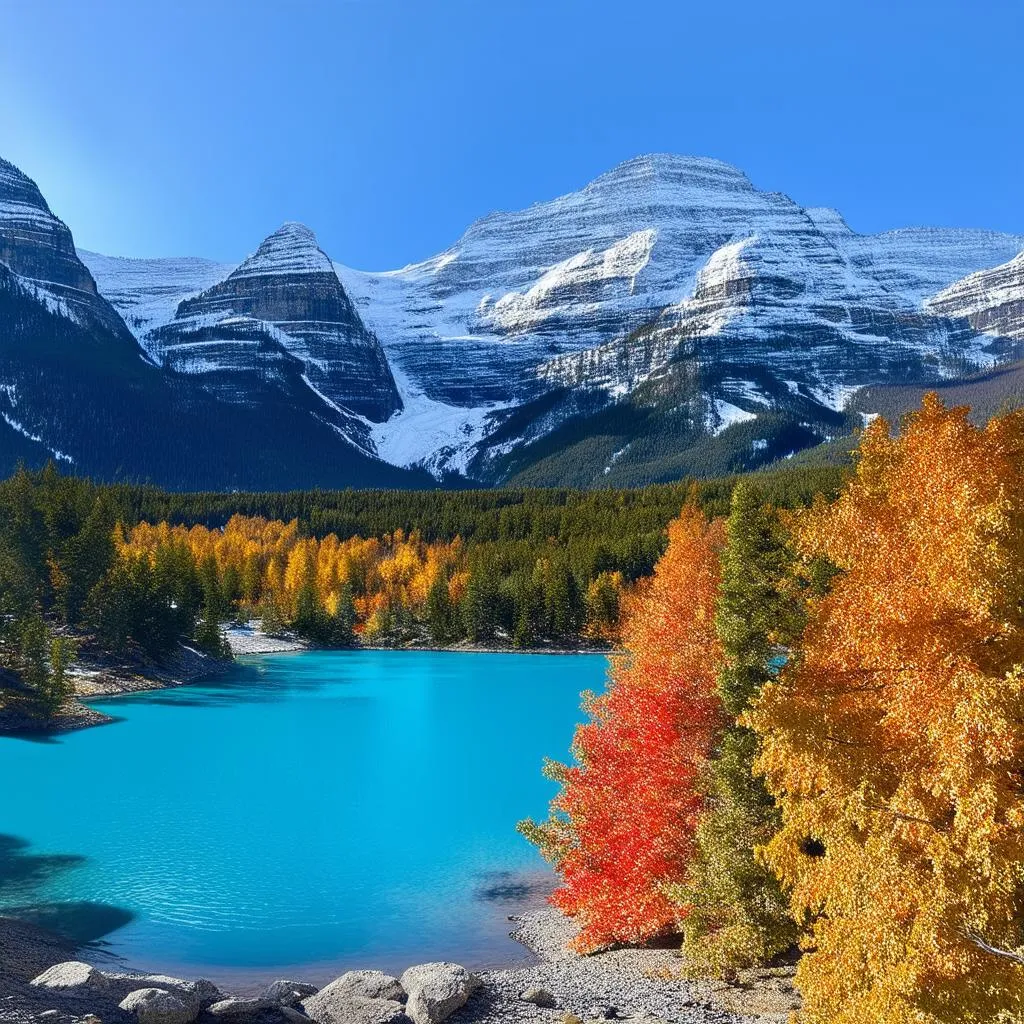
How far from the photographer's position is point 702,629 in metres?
21.7

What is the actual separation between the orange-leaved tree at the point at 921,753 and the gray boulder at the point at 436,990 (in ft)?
25.1

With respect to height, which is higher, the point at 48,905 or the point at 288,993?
the point at 288,993

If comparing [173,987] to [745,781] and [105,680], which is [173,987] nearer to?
[745,781]

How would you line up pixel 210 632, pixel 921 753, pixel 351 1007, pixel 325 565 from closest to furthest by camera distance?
1. pixel 921 753
2. pixel 351 1007
3. pixel 210 632
4. pixel 325 565

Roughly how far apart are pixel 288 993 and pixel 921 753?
1407cm

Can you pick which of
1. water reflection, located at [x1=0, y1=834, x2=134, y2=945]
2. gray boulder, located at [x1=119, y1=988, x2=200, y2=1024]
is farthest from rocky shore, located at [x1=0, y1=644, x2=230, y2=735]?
gray boulder, located at [x1=119, y1=988, x2=200, y2=1024]

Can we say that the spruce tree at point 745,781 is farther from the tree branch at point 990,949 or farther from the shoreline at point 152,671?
the shoreline at point 152,671

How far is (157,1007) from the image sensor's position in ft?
48.6

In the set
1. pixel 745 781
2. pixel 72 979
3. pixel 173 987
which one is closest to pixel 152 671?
pixel 72 979

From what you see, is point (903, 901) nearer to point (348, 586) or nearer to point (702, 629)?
point (702, 629)

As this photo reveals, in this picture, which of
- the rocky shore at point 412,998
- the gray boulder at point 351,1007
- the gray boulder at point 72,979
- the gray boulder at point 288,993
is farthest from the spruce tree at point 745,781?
the gray boulder at point 72,979

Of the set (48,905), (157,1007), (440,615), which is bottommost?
(440,615)

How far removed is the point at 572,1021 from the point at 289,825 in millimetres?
23137

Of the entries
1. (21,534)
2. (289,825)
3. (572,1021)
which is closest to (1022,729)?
(572,1021)
